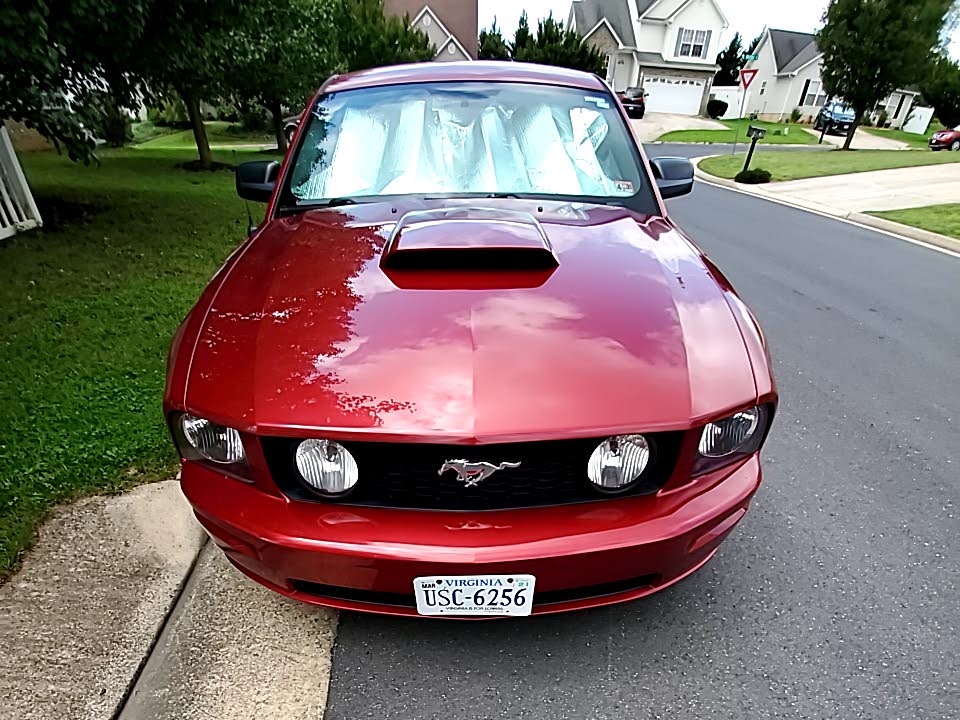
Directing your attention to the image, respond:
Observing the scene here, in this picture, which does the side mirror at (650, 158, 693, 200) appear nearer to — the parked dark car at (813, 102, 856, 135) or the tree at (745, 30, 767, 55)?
the parked dark car at (813, 102, 856, 135)

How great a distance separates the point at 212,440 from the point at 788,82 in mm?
56060

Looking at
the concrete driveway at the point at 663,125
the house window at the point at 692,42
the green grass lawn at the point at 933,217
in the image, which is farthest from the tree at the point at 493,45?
the green grass lawn at the point at 933,217

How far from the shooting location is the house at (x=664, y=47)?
4375 centimetres

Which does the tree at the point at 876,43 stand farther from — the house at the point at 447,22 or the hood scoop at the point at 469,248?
the hood scoop at the point at 469,248

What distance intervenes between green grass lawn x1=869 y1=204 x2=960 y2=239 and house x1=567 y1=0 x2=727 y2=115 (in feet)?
125

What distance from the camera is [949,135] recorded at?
86.9 feet

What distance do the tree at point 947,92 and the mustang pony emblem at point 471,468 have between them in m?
47.6

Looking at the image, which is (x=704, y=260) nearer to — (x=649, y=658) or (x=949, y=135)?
(x=649, y=658)

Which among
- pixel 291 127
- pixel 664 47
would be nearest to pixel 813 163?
pixel 291 127

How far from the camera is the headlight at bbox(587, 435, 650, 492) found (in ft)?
5.19

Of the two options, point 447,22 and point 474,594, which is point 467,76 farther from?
point 447,22

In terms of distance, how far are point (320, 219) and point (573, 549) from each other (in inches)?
62.9

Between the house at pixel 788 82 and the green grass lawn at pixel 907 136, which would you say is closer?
the green grass lawn at pixel 907 136

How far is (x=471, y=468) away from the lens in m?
1.53
